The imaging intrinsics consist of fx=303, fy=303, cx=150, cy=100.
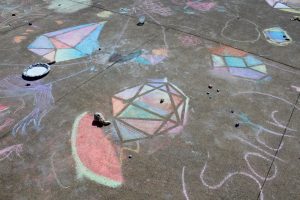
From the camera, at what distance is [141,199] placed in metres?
4.19

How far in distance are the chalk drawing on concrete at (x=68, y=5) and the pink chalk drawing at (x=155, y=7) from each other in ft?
5.59

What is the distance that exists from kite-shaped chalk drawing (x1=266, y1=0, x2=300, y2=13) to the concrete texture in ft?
2.45

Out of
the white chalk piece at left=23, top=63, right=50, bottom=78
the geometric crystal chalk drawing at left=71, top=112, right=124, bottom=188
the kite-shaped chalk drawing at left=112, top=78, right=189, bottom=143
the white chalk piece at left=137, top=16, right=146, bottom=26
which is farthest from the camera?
the white chalk piece at left=137, top=16, right=146, bottom=26

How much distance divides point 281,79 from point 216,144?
2478mm

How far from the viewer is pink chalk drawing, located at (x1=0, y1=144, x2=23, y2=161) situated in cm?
478

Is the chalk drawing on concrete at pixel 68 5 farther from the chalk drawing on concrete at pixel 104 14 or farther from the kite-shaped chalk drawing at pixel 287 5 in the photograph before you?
the kite-shaped chalk drawing at pixel 287 5

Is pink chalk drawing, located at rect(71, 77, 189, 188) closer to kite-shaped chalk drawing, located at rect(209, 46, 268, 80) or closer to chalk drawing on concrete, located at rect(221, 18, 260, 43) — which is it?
kite-shaped chalk drawing, located at rect(209, 46, 268, 80)

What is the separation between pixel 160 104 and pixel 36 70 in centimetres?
285

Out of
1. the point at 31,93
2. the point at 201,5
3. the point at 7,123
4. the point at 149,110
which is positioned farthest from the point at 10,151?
the point at 201,5

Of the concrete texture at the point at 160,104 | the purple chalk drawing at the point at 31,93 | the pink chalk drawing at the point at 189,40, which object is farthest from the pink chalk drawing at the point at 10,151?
the pink chalk drawing at the point at 189,40

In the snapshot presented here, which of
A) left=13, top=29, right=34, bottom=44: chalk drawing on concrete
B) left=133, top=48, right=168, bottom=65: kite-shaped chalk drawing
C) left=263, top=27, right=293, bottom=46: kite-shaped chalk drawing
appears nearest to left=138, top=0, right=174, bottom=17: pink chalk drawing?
left=133, top=48, right=168, bottom=65: kite-shaped chalk drawing

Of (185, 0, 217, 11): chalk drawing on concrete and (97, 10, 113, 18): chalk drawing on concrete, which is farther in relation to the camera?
(185, 0, 217, 11): chalk drawing on concrete

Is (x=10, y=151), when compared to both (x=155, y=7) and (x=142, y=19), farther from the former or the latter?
(x=155, y=7)

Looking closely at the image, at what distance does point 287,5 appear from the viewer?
9516mm
